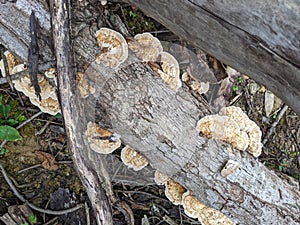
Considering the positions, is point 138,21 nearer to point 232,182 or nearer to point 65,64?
point 65,64

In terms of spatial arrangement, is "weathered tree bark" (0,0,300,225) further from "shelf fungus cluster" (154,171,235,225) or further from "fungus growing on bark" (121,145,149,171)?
"fungus growing on bark" (121,145,149,171)

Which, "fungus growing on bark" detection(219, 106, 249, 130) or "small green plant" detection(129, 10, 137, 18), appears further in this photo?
"small green plant" detection(129, 10, 137, 18)

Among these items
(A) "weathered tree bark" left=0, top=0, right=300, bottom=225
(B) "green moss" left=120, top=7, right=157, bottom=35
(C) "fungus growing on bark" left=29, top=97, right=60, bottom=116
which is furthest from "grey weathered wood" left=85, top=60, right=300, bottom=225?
(B) "green moss" left=120, top=7, right=157, bottom=35

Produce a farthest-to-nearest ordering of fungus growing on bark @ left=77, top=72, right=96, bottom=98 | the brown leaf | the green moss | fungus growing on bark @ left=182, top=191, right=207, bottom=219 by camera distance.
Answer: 1. the brown leaf
2. the green moss
3. fungus growing on bark @ left=182, top=191, right=207, bottom=219
4. fungus growing on bark @ left=77, top=72, right=96, bottom=98

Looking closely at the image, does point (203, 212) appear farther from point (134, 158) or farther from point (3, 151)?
point (3, 151)

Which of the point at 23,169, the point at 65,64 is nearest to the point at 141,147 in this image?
the point at 65,64

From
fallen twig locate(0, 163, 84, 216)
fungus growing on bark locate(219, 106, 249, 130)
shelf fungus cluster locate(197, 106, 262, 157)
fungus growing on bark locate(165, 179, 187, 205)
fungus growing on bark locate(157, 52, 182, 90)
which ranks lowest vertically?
fallen twig locate(0, 163, 84, 216)

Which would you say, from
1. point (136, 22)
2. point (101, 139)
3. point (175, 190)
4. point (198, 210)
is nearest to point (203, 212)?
point (198, 210)
